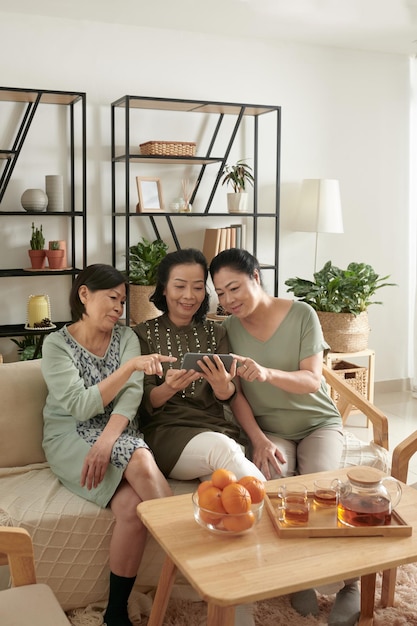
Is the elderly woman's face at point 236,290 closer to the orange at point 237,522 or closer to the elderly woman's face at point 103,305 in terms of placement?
the elderly woman's face at point 103,305

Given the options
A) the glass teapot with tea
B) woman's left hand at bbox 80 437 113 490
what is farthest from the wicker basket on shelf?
the glass teapot with tea

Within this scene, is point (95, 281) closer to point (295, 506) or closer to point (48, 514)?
point (48, 514)

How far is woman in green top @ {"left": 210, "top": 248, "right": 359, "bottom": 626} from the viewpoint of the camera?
2.78m

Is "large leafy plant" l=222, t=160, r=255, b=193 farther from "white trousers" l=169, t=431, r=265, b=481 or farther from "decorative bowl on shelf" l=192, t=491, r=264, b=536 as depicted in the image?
"decorative bowl on shelf" l=192, t=491, r=264, b=536

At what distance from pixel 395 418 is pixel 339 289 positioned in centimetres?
Result: 97

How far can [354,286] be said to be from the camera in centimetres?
459

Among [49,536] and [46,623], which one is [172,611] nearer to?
[49,536]

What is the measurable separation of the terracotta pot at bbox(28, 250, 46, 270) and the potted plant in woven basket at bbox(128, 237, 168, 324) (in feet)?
1.68

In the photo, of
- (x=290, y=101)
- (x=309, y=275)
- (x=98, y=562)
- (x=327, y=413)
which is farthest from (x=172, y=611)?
(x=290, y=101)

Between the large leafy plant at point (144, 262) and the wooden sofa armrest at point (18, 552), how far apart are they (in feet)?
8.66

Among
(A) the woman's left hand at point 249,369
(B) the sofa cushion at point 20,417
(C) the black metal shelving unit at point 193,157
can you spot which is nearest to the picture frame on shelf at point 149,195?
(C) the black metal shelving unit at point 193,157

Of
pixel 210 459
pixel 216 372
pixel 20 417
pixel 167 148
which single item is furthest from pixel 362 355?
pixel 20 417

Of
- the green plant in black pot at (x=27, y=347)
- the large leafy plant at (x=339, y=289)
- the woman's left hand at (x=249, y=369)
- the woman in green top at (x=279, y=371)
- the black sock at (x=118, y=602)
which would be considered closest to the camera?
the black sock at (x=118, y=602)

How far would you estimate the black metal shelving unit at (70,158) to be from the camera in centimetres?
409
